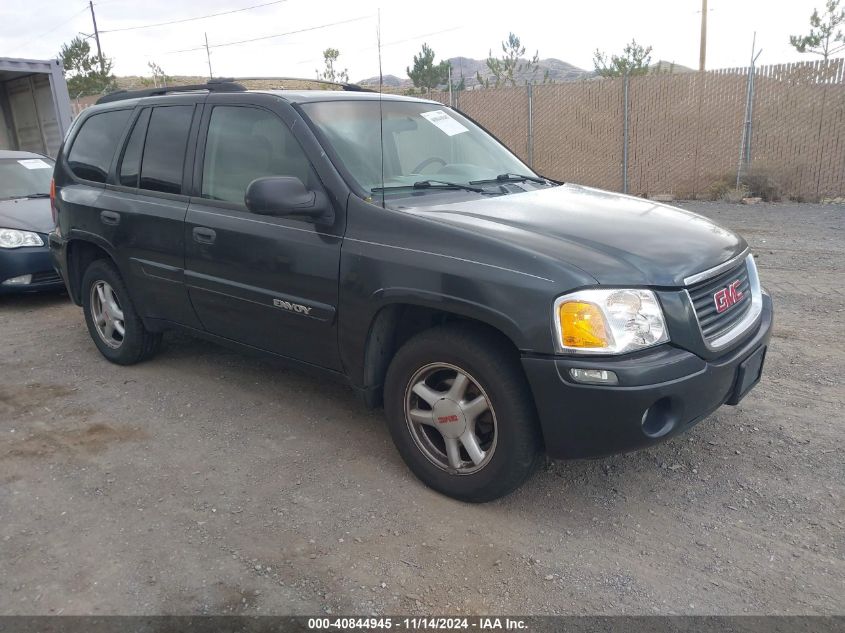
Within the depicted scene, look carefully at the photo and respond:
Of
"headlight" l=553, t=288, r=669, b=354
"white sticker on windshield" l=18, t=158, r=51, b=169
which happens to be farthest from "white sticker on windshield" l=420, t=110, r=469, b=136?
"white sticker on windshield" l=18, t=158, r=51, b=169

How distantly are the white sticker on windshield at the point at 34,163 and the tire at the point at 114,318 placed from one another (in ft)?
12.8

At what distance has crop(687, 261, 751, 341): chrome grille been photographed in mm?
2865

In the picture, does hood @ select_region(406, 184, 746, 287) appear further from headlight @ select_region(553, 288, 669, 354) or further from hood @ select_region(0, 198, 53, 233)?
hood @ select_region(0, 198, 53, 233)

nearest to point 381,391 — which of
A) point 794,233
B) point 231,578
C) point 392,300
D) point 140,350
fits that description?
point 392,300

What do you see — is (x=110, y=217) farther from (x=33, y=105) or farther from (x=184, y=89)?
(x=33, y=105)

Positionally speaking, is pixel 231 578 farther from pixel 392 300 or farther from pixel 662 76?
pixel 662 76

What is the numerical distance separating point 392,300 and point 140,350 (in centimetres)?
265

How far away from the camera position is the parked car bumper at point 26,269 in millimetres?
6637

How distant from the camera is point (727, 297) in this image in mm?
3092

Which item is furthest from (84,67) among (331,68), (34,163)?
(34,163)

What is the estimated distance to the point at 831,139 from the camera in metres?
12.1

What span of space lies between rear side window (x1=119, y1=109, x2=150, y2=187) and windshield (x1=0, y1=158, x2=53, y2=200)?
3873mm

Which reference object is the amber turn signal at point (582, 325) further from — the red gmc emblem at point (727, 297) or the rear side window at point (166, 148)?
the rear side window at point (166, 148)

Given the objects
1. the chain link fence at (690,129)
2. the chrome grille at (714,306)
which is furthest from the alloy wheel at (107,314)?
the chain link fence at (690,129)
